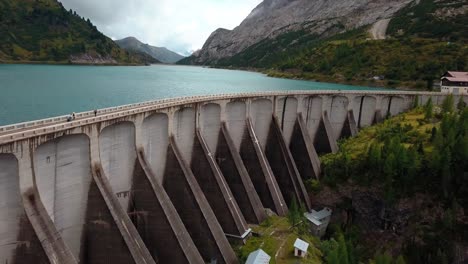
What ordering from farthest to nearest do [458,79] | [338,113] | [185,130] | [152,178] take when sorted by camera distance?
[458,79] → [338,113] → [185,130] → [152,178]

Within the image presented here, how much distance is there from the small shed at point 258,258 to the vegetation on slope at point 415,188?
18963 millimetres

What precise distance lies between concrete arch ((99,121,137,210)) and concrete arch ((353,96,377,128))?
168ft

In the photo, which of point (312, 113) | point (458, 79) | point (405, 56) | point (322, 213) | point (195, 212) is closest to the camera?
point (195, 212)

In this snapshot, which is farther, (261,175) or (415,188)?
(415,188)

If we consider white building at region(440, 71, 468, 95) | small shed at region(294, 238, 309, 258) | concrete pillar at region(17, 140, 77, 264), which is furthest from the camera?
white building at region(440, 71, 468, 95)

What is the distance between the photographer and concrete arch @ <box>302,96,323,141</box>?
2613 inches

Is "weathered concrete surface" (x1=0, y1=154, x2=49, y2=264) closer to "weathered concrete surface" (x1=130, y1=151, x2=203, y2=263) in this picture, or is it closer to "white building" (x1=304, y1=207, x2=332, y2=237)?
"weathered concrete surface" (x1=130, y1=151, x2=203, y2=263)

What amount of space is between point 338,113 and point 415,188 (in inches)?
881

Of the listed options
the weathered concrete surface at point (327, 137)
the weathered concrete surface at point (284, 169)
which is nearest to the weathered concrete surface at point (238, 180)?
the weathered concrete surface at point (284, 169)

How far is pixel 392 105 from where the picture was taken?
80.3 meters

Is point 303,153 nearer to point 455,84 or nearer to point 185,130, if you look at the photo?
point 185,130

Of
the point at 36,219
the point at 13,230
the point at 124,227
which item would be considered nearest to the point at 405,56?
the point at 124,227

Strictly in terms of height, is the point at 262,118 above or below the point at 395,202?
above

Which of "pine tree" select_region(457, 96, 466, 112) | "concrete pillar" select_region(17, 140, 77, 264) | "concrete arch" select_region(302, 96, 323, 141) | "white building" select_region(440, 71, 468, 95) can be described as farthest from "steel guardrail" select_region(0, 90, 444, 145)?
"white building" select_region(440, 71, 468, 95)
